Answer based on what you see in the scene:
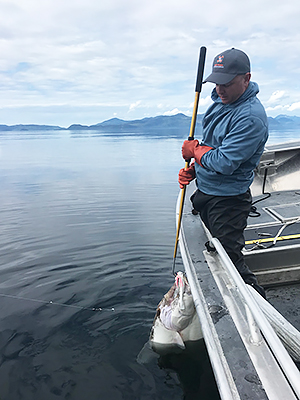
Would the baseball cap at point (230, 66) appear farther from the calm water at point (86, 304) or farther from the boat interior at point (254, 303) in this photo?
the calm water at point (86, 304)

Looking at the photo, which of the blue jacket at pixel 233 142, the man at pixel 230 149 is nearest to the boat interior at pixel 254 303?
the man at pixel 230 149

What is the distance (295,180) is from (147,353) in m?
4.67

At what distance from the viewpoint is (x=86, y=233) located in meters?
7.25

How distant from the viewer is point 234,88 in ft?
7.82

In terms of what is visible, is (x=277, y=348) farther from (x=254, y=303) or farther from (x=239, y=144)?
(x=239, y=144)

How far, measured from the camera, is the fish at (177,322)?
9.43 ft

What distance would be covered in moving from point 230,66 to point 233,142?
565mm

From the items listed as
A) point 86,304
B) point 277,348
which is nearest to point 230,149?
point 277,348

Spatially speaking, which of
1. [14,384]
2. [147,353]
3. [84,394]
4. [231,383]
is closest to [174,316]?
[147,353]

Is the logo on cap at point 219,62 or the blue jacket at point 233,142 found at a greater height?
the logo on cap at point 219,62

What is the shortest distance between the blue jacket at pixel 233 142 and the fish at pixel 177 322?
3.25ft

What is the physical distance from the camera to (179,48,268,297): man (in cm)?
233

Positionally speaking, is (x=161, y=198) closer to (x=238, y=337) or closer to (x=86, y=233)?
(x=86, y=233)

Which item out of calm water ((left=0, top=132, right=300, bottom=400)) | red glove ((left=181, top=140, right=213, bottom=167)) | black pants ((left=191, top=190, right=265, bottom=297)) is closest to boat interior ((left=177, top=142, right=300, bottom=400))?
black pants ((left=191, top=190, right=265, bottom=297))
